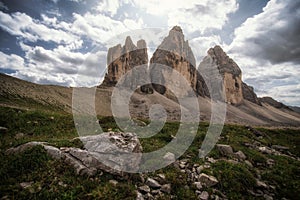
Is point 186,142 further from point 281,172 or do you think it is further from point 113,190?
point 113,190

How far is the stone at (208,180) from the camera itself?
9211 millimetres

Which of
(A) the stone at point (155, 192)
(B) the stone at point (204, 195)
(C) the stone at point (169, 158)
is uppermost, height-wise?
(C) the stone at point (169, 158)

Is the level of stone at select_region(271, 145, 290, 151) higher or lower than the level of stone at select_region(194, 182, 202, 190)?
higher

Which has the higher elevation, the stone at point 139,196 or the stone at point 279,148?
the stone at point 279,148

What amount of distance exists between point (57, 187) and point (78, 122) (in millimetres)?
11783

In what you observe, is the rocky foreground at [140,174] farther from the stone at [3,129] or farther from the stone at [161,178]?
the stone at [3,129]

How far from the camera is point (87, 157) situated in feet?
29.7

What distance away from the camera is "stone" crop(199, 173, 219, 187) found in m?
9.21

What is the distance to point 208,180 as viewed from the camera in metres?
9.30

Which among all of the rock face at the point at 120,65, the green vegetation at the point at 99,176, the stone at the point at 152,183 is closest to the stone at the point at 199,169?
the green vegetation at the point at 99,176

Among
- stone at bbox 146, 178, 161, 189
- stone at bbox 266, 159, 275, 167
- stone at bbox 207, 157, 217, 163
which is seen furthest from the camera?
stone at bbox 266, 159, 275, 167

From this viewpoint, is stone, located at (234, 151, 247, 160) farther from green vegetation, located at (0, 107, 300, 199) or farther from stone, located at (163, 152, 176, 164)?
stone, located at (163, 152, 176, 164)

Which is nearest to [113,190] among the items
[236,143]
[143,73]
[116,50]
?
[236,143]

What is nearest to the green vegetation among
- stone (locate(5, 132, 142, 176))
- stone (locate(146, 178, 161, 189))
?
stone (locate(5, 132, 142, 176))
